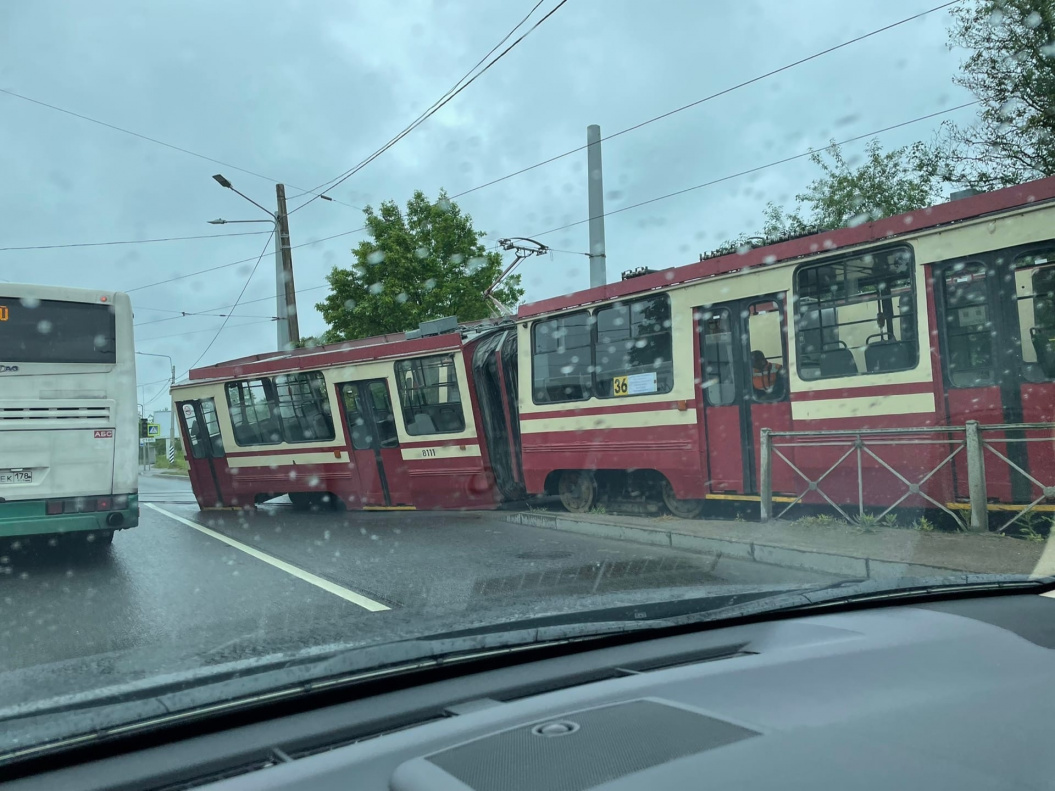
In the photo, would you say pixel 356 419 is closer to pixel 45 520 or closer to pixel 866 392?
pixel 45 520

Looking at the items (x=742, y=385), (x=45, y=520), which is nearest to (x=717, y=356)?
(x=742, y=385)

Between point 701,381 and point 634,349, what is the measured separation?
1.15 m

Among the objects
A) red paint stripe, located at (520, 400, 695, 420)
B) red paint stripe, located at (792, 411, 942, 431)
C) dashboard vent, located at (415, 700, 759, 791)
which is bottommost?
dashboard vent, located at (415, 700, 759, 791)

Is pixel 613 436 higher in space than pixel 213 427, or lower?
lower

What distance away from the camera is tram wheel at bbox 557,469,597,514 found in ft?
40.6

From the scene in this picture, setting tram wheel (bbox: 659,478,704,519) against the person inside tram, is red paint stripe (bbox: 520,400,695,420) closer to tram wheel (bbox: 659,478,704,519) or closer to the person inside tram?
the person inside tram

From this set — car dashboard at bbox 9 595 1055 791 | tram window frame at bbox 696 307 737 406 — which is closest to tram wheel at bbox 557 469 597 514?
tram window frame at bbox 696 307 737 406

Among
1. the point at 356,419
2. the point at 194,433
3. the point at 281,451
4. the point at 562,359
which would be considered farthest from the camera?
the point at 194,433

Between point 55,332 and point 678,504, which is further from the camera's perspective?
point 678,504

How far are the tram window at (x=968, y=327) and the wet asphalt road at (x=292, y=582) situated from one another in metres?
2.67

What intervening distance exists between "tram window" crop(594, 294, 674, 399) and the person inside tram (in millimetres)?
1083

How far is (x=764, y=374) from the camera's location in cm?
1012

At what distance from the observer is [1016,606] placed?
3146 millimetres

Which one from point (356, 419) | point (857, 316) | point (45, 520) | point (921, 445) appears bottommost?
point (45, 520)
